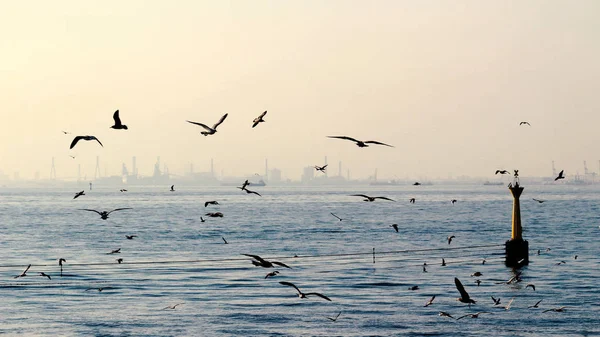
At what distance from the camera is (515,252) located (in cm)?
4309

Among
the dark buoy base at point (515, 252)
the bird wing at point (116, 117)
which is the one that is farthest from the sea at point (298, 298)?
the bird wing at point (116, 117)

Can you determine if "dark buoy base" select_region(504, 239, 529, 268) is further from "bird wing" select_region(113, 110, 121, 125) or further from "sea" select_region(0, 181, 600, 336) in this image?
"bird wing" select_region(113, 110, 121, 125)

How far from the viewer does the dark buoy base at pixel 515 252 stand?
4291 centimetres

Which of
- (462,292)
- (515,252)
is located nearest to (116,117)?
(462,292)

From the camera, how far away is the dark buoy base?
141ft

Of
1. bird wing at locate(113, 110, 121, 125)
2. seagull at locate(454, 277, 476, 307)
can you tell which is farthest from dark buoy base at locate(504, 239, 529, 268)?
bird wing at locate(113, 110, 121, 125)

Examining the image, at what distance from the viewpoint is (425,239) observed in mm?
85750

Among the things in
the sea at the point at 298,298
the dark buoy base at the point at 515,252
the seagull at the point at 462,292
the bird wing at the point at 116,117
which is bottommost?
the sea at the point at 298,298

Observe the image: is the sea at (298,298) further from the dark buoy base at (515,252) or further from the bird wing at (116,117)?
the bird wing at (116,117)

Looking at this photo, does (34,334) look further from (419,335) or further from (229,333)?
(419,335)

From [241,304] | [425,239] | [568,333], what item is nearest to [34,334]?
[241,304]

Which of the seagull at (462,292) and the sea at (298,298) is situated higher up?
the seagull at (462,292)

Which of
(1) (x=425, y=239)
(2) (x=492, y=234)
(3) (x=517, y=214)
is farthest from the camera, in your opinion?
(2) (x=492, y=234)

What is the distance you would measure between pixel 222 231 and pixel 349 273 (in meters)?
58.0
